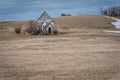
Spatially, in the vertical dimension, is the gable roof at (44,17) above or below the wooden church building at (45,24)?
above

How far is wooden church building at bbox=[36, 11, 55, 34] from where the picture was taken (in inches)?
2864

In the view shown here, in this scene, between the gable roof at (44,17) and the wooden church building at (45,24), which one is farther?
the gable roof at (44,17)

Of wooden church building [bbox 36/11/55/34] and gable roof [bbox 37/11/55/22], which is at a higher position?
gable roof [bbox 37/11/55/22]

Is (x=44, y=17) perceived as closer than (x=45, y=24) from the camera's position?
Yes

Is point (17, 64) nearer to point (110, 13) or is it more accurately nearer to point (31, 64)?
point (31, 64)

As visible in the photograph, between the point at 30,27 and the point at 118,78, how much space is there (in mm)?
60427

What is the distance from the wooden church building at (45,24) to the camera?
72.8 metres

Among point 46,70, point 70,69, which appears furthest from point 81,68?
point 46,70

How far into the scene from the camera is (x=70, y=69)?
63.9ft

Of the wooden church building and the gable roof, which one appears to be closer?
the wooden church building

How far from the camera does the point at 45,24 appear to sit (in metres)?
74.3

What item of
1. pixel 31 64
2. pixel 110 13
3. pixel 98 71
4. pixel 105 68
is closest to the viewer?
pixel 98 71

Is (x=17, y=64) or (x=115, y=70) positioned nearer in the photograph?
(x=115, y=70)

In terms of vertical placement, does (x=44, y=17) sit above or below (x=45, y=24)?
above
